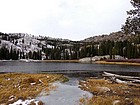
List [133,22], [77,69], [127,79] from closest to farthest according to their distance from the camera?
[133,22], [127,79], [77,69]

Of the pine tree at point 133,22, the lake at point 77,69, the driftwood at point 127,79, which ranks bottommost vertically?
the lake at point 77,69

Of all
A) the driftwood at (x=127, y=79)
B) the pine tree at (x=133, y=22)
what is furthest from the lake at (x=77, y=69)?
the pine tree at (x=133, y=22)

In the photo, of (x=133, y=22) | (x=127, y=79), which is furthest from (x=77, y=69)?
(x=133, y=22)

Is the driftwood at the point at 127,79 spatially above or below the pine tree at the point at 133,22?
below

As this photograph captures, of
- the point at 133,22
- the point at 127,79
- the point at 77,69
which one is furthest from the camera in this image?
the point at 77,69

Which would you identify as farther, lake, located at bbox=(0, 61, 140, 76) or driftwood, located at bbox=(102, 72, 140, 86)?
lake, located at bbox=(0, 61, 140, 76)

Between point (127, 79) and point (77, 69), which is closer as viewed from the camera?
point (127, 79)

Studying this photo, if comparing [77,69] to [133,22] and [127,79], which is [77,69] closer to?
[127,79]

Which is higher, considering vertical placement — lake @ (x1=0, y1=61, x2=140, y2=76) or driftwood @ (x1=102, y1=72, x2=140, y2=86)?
driftwood @ (x1=102, y1=72, x2=140, y2=86)

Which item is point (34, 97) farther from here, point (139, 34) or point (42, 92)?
point (139, 34)

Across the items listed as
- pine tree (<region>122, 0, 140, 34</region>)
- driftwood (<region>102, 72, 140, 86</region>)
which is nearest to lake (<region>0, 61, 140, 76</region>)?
driftwood (<region>102, 72, 140, 86</region>)

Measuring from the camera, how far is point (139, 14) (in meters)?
29.6

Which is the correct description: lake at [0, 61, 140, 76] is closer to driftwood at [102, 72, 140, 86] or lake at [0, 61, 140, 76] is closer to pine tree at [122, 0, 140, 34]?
driftwood at [102, 72, 140, 86]

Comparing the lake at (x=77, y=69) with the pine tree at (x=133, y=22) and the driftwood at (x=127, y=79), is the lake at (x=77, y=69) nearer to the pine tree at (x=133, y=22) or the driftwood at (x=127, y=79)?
the driftwood at (x=127, y=79)
